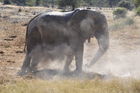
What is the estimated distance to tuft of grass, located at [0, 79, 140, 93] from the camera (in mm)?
8531

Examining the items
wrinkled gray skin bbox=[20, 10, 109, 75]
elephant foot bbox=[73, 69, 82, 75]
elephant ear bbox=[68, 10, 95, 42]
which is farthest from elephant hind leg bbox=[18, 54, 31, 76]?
elephant ear bbox=[68, 10, 95, 42]

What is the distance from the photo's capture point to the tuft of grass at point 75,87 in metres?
8.53

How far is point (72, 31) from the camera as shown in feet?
39.0

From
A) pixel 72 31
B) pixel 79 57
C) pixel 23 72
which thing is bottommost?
pixel 23 72

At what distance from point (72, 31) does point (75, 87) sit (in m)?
3.20

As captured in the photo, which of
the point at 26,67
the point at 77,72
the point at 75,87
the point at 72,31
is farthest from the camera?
the point at 26,67

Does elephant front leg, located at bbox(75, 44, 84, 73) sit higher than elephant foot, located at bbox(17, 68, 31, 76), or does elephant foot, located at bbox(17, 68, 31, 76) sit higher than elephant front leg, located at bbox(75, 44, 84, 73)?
elephant front leg, located at bbox(75, 44, 84, 73)

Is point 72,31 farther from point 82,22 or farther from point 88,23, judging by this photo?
point 88,23

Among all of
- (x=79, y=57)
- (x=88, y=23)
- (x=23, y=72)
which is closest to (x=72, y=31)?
(x=88, y=23)

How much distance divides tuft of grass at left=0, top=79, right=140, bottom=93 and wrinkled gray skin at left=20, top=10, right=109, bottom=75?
2.56m

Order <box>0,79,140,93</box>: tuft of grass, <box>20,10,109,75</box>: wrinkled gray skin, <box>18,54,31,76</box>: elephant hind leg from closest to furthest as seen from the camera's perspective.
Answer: <box>0,79,140,93</box>: tuft of grass < <box>20,10,109,75</box>: wrinkled gray skin < <box>18,54,31,76</box>: elephant hind leg

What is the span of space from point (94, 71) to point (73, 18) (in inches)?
64.4

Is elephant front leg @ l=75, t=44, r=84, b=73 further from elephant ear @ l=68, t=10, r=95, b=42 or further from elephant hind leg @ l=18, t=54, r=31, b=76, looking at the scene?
elephant hind leg @ l=18, t=54, r=31, b=76

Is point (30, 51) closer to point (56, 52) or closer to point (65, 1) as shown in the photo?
point (56, 52)
